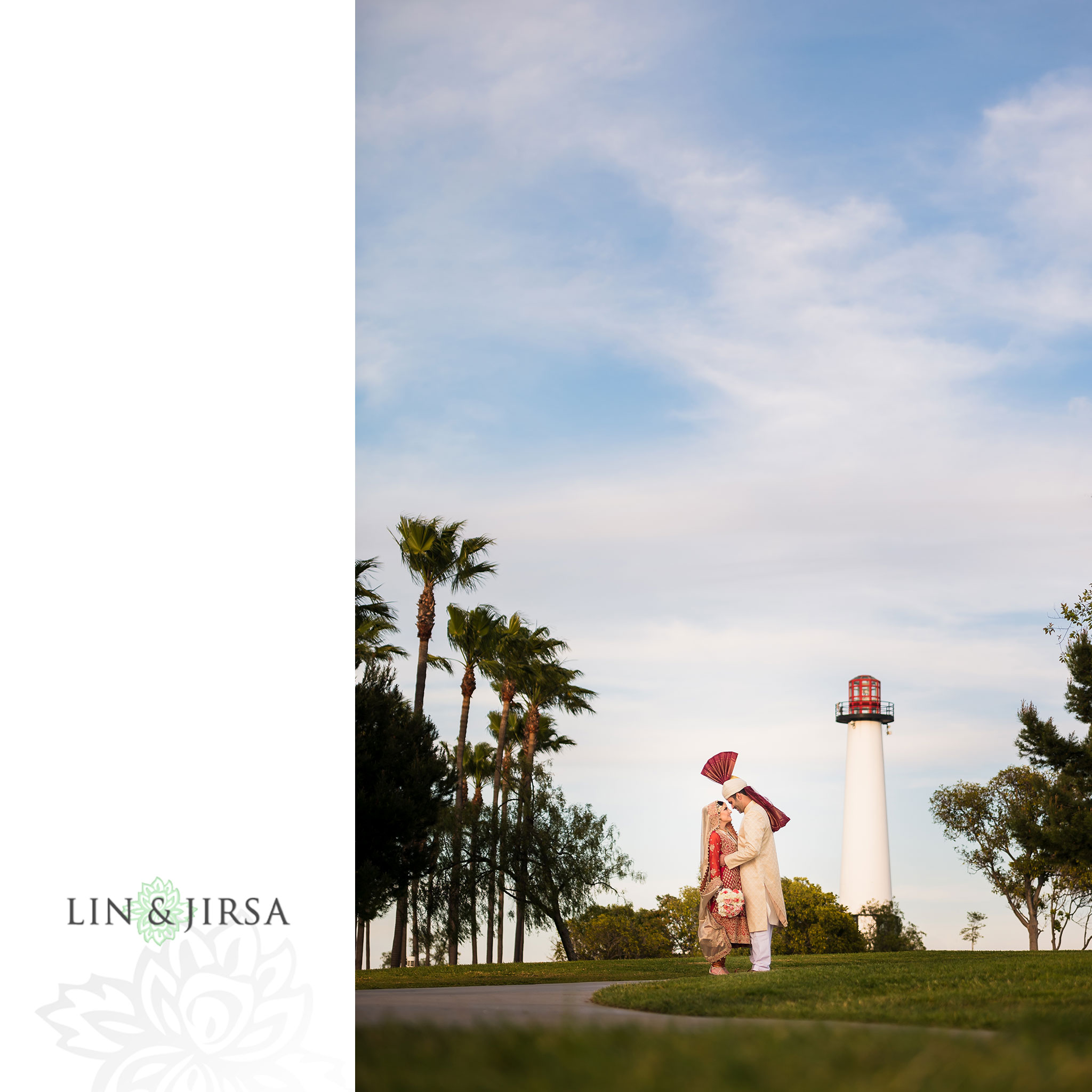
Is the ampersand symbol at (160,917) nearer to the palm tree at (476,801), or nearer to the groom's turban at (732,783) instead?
the groom's turban at (732,783)

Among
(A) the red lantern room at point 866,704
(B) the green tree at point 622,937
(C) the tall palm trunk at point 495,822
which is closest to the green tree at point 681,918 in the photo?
(B) the green tree at point 622,937

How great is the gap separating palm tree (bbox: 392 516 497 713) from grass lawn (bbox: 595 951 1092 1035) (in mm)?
13313

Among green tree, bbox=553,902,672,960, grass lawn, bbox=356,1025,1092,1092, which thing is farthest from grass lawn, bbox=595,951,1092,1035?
green tree, bbox=553,902,672,960

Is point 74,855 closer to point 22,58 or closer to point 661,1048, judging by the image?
point 661,1048

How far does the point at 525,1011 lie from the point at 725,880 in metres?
5.80

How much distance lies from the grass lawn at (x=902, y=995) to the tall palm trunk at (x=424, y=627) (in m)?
12.5

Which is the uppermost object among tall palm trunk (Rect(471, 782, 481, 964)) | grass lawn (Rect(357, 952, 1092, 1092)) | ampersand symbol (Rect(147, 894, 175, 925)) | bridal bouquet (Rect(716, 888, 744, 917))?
ampersand symbol (Rect(147, 894, 175, 925))

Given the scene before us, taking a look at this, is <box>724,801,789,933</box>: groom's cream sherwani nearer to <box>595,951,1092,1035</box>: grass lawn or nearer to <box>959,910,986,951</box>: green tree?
<box>595,951,1092,1035</box>: grass lawn

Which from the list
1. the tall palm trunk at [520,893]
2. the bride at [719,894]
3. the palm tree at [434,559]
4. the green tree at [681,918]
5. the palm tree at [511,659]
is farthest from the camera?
the green tree at [681,918]

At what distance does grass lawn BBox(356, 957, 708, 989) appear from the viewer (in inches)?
448

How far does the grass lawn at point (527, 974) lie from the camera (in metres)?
11.4

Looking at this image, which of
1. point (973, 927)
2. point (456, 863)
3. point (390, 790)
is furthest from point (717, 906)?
point (973, 927)

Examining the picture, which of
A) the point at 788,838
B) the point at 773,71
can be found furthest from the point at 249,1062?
the point at 788,838

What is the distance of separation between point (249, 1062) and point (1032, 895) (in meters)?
34.0
